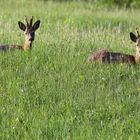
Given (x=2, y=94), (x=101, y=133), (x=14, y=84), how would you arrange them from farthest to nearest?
(x=14, y=84), (x=2, y=94), (x=101, y=133)

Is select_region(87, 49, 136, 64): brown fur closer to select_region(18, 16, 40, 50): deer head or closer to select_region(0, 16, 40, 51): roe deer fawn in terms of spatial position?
select_region(0, 16, 40, 51): roe deer fawn

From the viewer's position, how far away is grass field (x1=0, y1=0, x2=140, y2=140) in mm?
6531

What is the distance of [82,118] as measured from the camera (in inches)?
275

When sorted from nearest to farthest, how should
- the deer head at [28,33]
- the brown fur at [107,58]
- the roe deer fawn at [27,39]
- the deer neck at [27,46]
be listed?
the brown fur at [107,58] < the roe deer fawn at [27,39] < the deer neck at [27,46] < the deer head at [28,33]

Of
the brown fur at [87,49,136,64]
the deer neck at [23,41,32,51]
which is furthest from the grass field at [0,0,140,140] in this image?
the brown fur at [87,49,136,64]

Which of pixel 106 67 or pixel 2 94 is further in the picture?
pixel 106 67

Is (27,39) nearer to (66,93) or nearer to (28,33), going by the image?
(28,33)

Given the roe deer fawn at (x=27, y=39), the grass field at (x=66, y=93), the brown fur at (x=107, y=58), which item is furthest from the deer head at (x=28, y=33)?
the brown fur at (x=107, y=58)

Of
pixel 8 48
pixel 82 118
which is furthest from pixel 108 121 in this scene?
pixel 8 48

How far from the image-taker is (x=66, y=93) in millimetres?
7953

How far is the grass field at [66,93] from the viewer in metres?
6.53

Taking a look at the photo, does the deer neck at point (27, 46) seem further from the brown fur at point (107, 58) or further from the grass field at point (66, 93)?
the brown fur at point (107, 58)

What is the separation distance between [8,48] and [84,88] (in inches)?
134

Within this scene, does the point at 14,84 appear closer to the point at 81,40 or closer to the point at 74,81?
the point at 74,81
